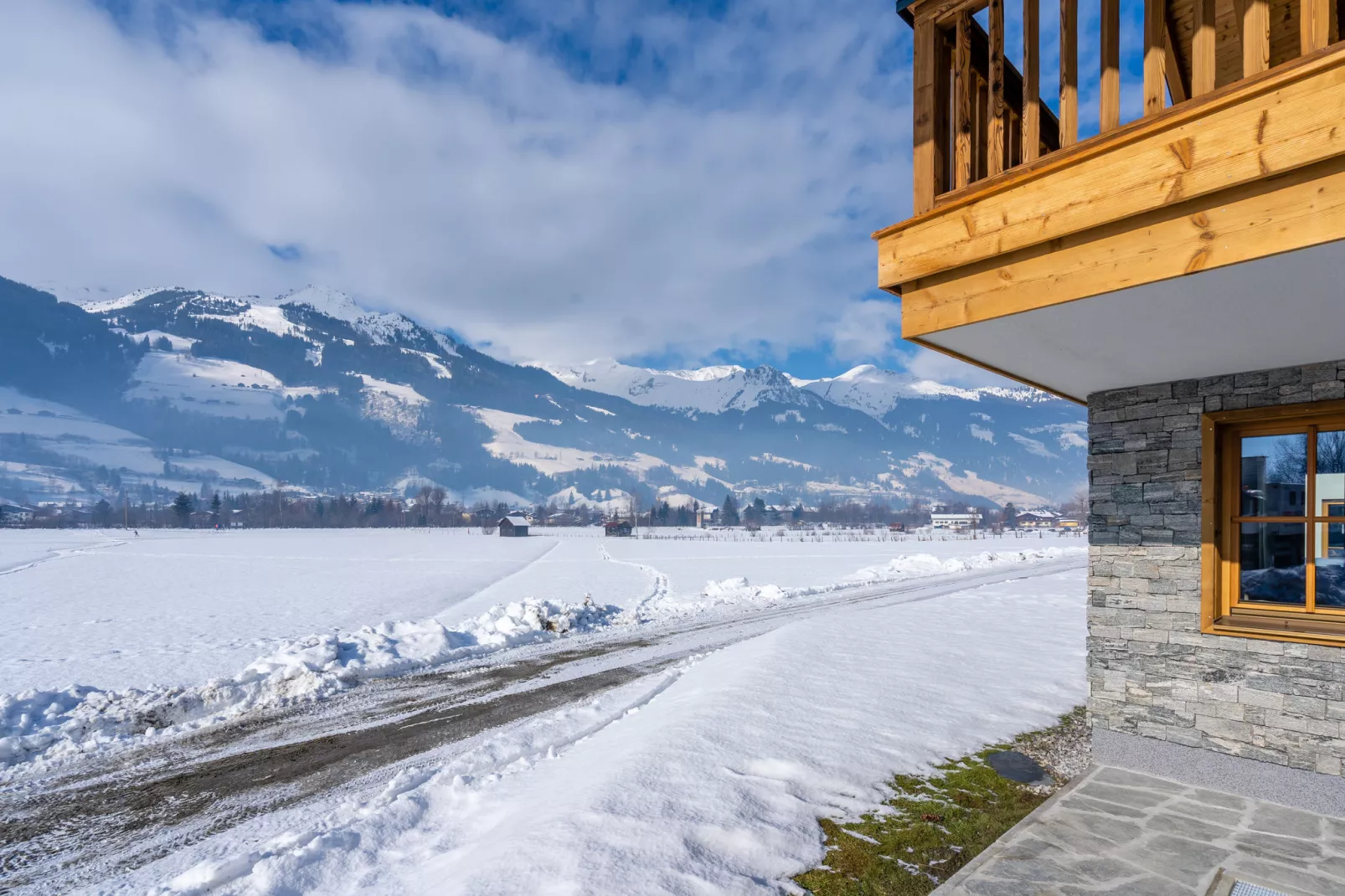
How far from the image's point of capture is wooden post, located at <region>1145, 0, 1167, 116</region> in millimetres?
3371

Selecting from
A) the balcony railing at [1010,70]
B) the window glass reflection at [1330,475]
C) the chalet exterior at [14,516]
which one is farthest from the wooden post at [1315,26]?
the chalet exterior at [14,516]

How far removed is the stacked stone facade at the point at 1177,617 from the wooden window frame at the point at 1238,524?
62 mm

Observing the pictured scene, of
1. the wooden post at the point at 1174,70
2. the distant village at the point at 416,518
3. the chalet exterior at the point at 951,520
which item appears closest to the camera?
the wooden post at the point at 1174,70

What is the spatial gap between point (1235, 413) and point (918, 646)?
680cm

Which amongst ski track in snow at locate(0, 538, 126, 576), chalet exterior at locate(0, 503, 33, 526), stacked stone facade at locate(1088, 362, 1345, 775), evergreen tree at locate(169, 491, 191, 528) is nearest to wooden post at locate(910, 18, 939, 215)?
stacked stone facade at locate(1088, 362, 1345, 775)

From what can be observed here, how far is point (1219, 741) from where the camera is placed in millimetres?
5004

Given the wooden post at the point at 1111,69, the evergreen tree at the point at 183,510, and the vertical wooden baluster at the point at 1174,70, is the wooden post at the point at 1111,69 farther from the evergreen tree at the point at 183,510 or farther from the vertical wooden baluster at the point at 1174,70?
the evergreen tree at the point at 183,510

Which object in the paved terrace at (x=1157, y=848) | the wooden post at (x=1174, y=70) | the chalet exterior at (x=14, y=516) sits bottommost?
the chalet exterior at (x=14, y=516)

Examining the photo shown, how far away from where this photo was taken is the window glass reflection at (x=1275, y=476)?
4.92m

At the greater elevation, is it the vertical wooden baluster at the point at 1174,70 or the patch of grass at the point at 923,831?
the vertical wooden baluster at the point at 1174,70

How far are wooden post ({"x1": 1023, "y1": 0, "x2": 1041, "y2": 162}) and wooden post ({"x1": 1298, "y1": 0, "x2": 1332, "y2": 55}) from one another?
109 cm

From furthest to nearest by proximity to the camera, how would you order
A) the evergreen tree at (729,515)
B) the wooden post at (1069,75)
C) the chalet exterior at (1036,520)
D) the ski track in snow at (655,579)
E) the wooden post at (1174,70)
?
1. the evergreen tree at (729,515)
2. the chalet exterior at (1036,520)
3. the ski track in snow at (655,579)
4. the wooden post at (1174,70)
5. the wooden post at (1069,75)

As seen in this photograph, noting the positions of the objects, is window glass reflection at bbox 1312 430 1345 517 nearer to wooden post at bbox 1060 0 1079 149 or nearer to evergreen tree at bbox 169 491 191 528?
wooden post at bbox 1060 0 1079 149

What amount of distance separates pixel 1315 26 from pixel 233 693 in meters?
11.8
